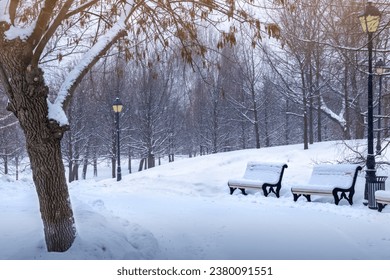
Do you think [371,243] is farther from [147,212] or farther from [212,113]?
[212,113]

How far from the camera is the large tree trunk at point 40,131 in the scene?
5164 mm

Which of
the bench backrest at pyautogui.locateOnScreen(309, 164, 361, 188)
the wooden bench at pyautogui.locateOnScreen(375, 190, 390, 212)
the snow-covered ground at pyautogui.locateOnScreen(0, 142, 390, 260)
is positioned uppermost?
the bench backrest at pyautogui.locateOnScreen(309, 164, 361, 188)

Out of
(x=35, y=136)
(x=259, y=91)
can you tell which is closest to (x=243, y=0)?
(x=35, y=136)

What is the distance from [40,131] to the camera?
5238 millimetres

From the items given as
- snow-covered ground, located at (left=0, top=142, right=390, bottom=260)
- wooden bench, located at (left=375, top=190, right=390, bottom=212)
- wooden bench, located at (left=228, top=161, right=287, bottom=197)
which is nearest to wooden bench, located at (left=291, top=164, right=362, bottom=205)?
snow-covered ground, located at (left=0, top=142, right=390, bottom=260)

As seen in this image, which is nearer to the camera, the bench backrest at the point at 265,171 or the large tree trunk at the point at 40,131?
the large tree trunk at the point at 40,131

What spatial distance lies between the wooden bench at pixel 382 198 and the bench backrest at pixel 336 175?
1261 millimetres

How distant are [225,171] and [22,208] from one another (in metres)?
9.06

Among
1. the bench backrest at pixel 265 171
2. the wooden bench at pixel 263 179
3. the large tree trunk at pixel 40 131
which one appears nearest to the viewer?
the large tree trunk at pixel 40 131

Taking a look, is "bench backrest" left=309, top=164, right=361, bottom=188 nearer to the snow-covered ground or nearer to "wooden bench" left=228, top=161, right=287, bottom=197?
the snow-covered ground

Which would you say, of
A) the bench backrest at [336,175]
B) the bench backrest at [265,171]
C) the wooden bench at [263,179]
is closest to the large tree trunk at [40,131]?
the bench backrest at [336,175]

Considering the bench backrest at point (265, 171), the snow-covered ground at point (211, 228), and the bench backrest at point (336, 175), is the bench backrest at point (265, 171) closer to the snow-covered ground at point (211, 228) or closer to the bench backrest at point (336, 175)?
the snow-covered ground at point (211, 228)

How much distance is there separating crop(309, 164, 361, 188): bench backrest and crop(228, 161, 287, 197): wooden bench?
1.05 metres

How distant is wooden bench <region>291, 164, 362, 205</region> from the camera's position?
10.5 meters
